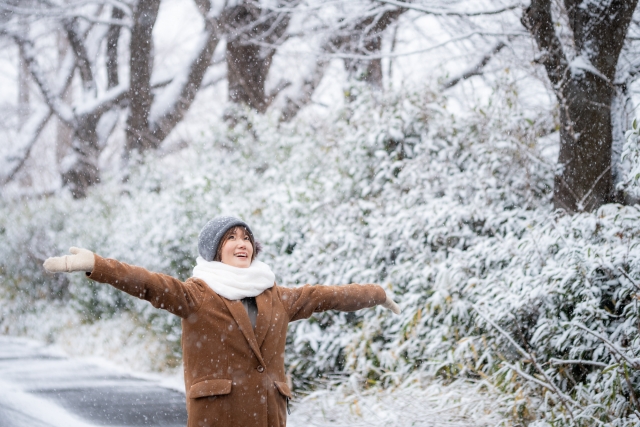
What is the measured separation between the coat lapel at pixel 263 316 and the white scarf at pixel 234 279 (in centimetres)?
3

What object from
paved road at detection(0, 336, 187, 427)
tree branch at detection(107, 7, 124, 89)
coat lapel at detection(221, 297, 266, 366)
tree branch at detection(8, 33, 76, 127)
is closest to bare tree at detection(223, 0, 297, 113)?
tree branch at detection(107, 7, 124, 89)

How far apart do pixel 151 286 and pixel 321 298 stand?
2.65ft

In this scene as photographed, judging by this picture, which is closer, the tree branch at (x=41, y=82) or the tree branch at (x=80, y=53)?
the tree branch at (x=41, y=82)

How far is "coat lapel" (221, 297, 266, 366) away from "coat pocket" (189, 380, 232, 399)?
0.55 feet

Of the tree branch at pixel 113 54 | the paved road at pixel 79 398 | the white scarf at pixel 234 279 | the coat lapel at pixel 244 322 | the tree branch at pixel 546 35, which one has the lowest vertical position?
the paved road at pixel 79 398

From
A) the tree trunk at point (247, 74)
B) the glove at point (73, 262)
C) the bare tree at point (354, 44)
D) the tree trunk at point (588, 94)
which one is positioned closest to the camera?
the glove at point (73, 262)

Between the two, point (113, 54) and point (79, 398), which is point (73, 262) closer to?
point (79, 398)

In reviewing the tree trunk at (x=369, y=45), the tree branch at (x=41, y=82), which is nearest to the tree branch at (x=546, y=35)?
the tree trunk at (x=369, y=45)

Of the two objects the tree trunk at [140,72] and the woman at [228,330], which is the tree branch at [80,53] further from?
the woman at [228,330]

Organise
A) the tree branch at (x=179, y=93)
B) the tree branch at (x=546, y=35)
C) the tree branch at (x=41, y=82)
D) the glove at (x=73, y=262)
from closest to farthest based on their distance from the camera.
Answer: the glove at (x=73, y=262)
the tree branch at (x=546, y=35)
the tree branch at (x=179, y=93)
the tree branch at (x=41, y=82)

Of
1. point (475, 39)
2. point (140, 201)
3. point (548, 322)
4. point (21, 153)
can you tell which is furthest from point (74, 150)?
point (548, 322)

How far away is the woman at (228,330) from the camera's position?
8.46ft

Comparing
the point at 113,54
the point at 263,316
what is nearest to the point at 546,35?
the point at 263,316

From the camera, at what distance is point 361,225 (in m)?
5.99
